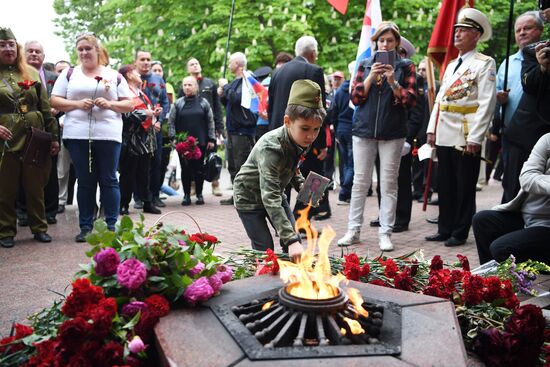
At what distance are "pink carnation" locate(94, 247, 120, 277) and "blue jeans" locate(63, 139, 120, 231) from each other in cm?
377

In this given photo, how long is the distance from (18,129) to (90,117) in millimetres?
791

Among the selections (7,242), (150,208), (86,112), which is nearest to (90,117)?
(86,112)

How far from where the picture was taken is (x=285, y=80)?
6523 millimetres

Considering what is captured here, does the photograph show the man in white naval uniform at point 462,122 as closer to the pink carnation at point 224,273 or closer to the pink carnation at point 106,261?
the pink carnation at point 224,273

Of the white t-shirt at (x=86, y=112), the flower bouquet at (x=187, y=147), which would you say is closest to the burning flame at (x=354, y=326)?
the white t-shirt at (x=86, y=112)

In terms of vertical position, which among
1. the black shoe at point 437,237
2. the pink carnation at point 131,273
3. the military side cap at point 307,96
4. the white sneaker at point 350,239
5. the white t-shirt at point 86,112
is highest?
the military side cap at point 307,96

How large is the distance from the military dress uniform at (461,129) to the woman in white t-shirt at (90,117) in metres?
3.68

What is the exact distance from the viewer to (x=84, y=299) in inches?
95.9

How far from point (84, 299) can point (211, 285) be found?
642 millimetres

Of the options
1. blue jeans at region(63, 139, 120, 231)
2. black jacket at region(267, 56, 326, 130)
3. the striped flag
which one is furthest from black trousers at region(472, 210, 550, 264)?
blue jeans at region(63, 139, 120, 231)

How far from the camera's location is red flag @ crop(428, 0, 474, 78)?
691 cm

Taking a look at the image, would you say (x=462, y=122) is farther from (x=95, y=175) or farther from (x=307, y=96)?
(x=95, y=175)

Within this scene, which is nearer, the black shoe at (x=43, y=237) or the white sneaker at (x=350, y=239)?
the white sneaker at (x=350, y=239)

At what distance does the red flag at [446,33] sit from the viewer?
6914mm
